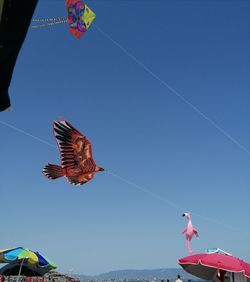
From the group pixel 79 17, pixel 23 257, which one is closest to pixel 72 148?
pixel 79 17

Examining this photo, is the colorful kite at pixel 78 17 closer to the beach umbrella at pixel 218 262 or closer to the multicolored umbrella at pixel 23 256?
the beach umbrella at pixel 218 262

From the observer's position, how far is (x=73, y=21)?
6727mm

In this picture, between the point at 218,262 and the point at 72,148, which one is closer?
the point at 218,262

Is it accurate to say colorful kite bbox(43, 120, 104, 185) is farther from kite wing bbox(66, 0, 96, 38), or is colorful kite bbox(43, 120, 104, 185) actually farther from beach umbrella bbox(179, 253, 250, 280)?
beach umbrella bbox(179, 253, 250, 280)

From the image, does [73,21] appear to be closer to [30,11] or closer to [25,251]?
[30,11]

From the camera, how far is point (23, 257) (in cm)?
1295

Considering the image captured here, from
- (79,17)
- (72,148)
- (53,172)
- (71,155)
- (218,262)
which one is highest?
(79,17)

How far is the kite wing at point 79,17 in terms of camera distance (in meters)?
6.49

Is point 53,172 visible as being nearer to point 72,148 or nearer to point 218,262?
point 72,148

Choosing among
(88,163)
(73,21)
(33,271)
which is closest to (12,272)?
(33,271)

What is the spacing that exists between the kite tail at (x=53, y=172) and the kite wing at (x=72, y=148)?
0.41ft

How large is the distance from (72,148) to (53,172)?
0.66 m

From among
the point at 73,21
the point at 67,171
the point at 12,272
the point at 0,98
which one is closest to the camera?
the point at 0,98

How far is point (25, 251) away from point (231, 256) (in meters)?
7.52
